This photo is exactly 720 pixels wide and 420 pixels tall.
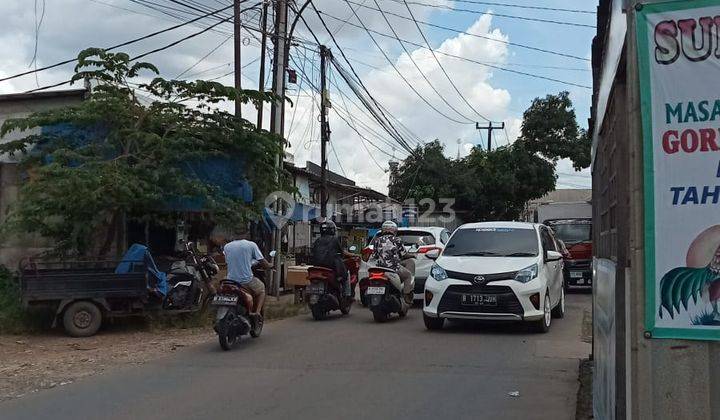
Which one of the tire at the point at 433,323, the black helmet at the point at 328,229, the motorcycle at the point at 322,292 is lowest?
the tire at the point at 433,323

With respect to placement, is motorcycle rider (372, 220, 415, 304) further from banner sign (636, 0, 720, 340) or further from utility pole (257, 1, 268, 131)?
banner sign (636, 0, 720, 340)

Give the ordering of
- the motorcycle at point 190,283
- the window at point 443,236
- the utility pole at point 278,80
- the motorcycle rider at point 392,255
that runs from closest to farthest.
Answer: the motorcycle at point 190,283
the motorcycle rider at point 392,255
the utility pole at point 278,80
the window at point 443,236

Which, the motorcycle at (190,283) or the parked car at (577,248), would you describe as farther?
the parked car at (577,248)

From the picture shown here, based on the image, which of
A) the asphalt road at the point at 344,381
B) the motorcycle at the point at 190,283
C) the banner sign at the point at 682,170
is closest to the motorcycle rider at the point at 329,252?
the motorcycle at the point at 190,283

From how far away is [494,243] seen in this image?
11.5 meters

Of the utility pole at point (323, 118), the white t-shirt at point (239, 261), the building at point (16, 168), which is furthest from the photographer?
the utility pole at point (323, 118)

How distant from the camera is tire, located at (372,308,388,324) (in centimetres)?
1205

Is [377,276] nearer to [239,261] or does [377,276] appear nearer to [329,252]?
[329,252]

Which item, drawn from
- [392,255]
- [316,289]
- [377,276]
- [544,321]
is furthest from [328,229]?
[544,321]

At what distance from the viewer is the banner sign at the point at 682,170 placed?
266 cm

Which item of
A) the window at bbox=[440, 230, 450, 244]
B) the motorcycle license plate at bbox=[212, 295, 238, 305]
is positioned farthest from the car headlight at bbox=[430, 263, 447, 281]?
the window at bbox=[440, 230, 450, 244]

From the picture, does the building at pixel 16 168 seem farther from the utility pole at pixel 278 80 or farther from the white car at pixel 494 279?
the white car at pixel 494 279

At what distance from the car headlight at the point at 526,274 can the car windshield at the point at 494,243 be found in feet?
1.79

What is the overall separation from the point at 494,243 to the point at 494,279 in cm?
118
